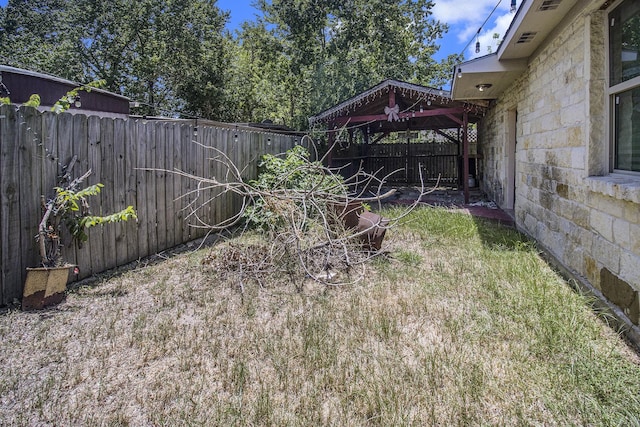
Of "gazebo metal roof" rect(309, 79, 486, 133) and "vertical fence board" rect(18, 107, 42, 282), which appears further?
"gazebo metal roof" rect(309, 79, 486, 133)

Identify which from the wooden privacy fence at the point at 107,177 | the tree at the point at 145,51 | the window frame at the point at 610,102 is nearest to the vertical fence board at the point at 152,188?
the wooden privacy fence at the point at 107,177

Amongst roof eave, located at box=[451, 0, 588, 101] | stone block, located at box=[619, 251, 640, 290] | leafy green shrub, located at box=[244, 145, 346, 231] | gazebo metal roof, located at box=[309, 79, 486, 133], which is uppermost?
gazebo metal roof, located at box=[309, 79, 486, 133]

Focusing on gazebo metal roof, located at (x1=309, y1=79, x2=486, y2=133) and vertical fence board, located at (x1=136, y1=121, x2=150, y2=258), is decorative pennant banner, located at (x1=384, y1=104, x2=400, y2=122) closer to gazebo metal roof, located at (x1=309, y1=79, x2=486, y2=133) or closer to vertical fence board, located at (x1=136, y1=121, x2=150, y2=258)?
gazebo metal roof, located at (x1=309, y1=79, x2=486, y2=133)

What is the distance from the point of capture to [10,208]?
9.96ft

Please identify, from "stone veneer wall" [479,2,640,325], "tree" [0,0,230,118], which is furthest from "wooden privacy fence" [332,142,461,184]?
"stone veneer wall" [479,2,640,325]

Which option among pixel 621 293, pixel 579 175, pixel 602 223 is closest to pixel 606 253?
pixel 602 223

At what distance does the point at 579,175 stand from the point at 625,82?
881mm

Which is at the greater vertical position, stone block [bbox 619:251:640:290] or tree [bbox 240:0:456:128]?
tree [bbox 240:0:456:128]

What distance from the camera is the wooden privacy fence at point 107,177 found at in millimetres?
3062

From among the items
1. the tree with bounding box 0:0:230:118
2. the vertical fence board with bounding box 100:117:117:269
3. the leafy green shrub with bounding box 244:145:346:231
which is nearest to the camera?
the vertical fence board with bounding box 100:117:117:269

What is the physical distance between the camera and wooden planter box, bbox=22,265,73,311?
3.03 m

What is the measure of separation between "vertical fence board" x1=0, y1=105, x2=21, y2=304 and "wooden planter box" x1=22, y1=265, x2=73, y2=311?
0.12 metres

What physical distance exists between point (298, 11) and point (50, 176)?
16.6m

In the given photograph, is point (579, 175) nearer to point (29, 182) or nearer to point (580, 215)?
point (580, 215)
